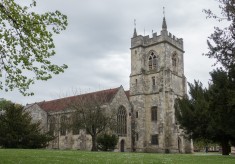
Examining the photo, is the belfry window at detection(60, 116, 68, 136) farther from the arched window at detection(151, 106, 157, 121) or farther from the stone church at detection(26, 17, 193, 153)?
the arched window at detection(151, 106, 157, 121)

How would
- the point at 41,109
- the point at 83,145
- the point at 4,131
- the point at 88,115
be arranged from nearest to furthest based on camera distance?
the point at 4,131
the point at 88,115
the point at 83,145
the point at 41,109

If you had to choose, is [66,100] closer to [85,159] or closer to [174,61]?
[174,61]

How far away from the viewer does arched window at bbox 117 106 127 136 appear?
47953 millimetres

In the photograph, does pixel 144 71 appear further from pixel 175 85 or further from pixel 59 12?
pixel 59 12

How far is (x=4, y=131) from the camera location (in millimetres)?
32438

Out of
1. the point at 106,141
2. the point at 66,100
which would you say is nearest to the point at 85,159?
the point at 106,141

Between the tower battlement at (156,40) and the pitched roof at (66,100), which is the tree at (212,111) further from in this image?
the tower battlement at (156,40)

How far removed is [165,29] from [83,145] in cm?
2196

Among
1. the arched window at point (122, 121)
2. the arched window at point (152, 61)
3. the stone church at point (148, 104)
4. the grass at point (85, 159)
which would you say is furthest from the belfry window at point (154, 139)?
the grass at point (85, 159)

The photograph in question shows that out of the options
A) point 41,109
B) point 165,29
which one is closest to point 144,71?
point 165,29

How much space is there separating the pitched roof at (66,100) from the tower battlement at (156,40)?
31.9ft

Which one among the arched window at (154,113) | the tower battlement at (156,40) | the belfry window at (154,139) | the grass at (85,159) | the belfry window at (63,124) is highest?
the tower battlement at (156,40)

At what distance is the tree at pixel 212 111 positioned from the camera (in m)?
21.4

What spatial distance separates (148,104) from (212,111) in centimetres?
2881
